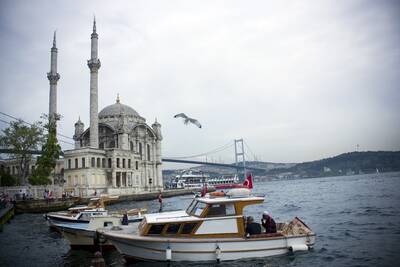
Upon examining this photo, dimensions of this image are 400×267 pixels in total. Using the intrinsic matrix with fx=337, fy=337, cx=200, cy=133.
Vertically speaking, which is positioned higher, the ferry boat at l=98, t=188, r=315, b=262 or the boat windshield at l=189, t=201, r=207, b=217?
the boat windshield at l=189, t=201, r=207, b=217

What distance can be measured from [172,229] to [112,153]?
4292 cm

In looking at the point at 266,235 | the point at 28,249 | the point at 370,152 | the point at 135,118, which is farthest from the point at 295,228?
the point at 370,152

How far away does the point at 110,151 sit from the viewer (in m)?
52.3

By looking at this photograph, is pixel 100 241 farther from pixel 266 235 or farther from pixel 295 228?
pixel 295 228

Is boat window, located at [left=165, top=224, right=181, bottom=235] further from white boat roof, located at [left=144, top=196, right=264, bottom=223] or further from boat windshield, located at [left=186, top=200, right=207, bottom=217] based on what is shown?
boat windshield, located at [left=186, top=200, right=207, bottom=217]

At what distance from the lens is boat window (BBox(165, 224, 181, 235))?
10844 mm

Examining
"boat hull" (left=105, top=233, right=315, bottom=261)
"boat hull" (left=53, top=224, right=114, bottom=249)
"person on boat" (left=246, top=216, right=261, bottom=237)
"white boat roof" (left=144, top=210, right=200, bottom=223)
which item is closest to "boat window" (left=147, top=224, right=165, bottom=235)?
"white boat roof" (left=144, top=210, right=200, bottom=223)

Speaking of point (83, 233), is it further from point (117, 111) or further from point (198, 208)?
point (117, 111)

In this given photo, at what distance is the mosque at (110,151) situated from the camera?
160 feet

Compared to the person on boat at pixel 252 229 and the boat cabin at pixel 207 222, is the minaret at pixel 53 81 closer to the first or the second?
the boat cabin at pixel 207 222

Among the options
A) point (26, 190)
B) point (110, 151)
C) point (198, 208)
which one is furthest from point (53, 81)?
point (198, 208)

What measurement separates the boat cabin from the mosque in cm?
3419

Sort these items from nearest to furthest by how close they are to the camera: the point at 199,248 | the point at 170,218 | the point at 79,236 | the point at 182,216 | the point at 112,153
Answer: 1. the point at 199,248
2. the point at 170,218
3. the point at 182,216
4. the point at 79,236
5. the point at 112,153

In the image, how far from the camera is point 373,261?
11.2 metres
